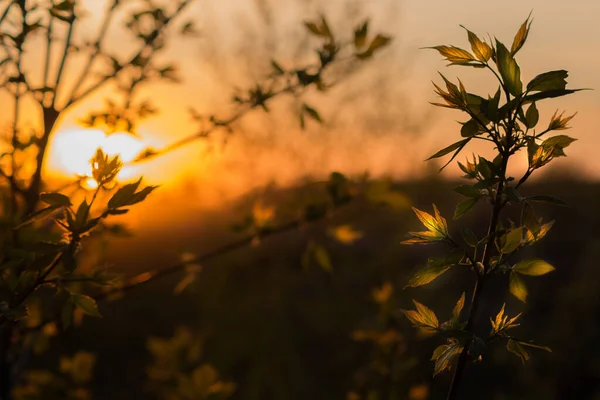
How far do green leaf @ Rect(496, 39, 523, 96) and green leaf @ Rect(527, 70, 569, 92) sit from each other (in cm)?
2

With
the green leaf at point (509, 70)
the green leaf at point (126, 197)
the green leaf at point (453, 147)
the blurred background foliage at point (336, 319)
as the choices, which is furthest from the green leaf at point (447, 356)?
the blurred background foliage at point (336, 319)

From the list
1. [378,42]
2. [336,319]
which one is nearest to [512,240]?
[378,42]

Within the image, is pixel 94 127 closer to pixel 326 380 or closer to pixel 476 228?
pixel 326 380

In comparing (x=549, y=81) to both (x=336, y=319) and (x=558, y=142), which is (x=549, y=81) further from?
(x=336, y=319)

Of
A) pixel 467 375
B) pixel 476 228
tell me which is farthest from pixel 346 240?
pixel 476 228

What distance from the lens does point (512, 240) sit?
3.34ft

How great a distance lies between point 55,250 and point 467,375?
4.84 metres

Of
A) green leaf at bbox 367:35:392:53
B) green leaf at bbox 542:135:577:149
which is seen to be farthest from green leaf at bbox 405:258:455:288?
green leaf at bbox 367:35:392:53

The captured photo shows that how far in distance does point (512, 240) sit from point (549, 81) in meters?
0.27

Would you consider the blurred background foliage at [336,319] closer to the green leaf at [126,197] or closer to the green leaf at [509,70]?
the green leaf at [126,197]

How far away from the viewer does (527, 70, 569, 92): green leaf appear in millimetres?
924

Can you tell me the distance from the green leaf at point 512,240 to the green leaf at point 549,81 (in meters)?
0.24

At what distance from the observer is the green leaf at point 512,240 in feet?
3.31

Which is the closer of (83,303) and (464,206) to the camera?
(464,206)
